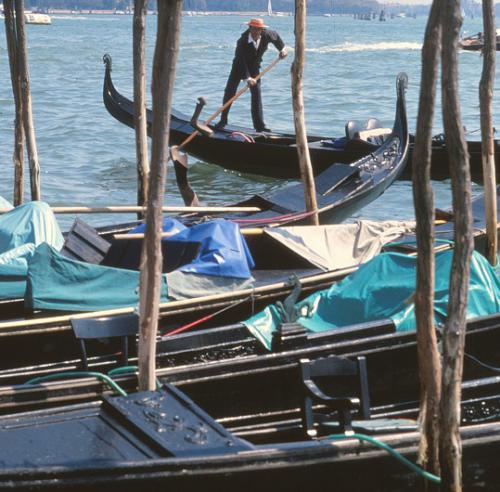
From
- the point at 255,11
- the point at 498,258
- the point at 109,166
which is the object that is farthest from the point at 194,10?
the point at 498,258

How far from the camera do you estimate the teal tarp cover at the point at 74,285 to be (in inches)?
189

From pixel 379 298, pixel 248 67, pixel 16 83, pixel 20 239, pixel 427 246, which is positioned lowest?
pixel 379 298

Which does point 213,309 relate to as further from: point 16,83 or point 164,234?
point 16,83

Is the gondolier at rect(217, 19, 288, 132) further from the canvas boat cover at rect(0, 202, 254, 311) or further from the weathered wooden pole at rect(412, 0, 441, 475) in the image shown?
the weathered wooden pole at rect(412, 0, 441, 475)

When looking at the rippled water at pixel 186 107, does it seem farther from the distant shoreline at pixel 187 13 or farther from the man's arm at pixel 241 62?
the distant shoreline at pixel 187 13

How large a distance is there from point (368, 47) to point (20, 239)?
3092 centimetres

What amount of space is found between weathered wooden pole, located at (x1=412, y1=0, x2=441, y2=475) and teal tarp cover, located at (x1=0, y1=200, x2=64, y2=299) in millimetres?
2075

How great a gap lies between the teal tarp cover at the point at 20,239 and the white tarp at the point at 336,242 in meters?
1.08

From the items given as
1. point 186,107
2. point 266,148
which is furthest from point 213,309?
point 186,107

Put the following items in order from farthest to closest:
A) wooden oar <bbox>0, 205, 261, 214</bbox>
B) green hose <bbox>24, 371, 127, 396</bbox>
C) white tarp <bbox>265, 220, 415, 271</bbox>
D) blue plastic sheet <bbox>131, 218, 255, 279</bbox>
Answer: wooden oar <bbox>0, 205, 261, 214</bbox> < white tarp <bbox>265, 220, 415, 271</bbox> < blue plastic sheet <bbox>131, 218, 255, 279</bbox> < green hose <bbox>24, 371, 127, 396</bbox>

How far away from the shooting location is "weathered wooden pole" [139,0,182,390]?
3.41 meters

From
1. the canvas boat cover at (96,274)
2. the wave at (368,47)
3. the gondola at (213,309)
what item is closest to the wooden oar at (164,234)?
the gondola at (213,309)

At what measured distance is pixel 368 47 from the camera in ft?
116

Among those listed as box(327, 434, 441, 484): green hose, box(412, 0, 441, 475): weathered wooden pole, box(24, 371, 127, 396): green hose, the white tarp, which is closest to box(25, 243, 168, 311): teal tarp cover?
box(24, 371, 127, 396): green hose
